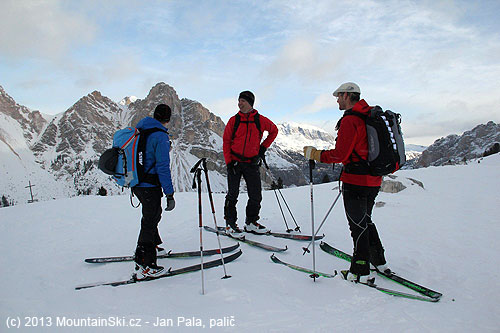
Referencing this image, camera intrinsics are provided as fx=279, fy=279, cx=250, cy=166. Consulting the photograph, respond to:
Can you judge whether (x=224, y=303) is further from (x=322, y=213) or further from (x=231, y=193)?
(x=322, y=213)

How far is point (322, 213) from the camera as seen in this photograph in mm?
9484

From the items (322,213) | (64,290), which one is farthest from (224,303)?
(322,213)

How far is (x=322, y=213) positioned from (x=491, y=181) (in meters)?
9.23

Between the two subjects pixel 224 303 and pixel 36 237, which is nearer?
pixel 224 303

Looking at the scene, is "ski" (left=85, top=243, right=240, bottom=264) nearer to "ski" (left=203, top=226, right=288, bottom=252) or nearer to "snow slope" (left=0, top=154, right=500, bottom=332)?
"snow slope" (left=0, top=154, right=500, bottom=332)

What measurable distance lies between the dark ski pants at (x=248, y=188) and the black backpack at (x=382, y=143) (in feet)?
9.99

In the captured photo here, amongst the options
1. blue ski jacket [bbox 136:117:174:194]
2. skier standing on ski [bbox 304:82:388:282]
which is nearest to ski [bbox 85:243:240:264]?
blue ski jacket [bbox 136:117:174:194]

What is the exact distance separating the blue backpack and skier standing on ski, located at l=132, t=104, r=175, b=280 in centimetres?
7

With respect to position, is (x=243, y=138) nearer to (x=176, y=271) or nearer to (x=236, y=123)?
(x=236, y=123)

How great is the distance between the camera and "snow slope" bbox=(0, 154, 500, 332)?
125 inches

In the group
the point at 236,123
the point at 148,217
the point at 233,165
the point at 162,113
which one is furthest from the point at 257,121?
the point at 148,217

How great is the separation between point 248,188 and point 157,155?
9.42 ft

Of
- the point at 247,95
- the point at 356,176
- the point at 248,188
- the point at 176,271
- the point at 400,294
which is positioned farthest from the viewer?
the point at 248,188

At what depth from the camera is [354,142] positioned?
4156 millimetres
